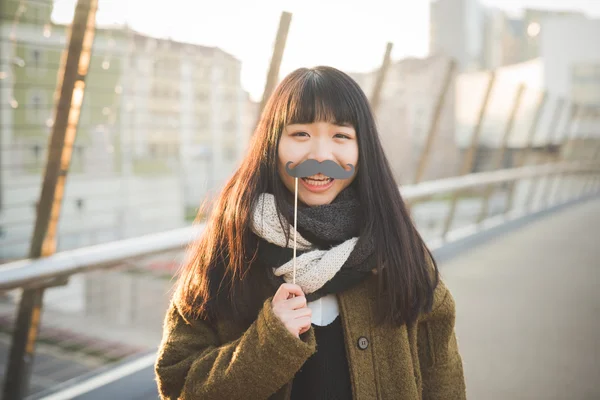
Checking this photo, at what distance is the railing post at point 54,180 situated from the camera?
8.00 ft

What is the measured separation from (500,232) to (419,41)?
12.7 feet

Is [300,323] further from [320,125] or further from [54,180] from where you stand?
[54,180]

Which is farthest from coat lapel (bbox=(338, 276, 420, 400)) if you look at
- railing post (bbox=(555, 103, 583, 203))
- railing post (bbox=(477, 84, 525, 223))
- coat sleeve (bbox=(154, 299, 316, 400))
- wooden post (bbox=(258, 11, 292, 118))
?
railing post (bbox=(555, 103, 583, 203))

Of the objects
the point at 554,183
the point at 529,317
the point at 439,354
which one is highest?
the point at 439,354

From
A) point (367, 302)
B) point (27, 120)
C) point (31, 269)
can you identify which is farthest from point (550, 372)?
point (27, 120)

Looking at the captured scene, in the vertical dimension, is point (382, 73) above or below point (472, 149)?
above

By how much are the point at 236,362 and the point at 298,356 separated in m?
0.15

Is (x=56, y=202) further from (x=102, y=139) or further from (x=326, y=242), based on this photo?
(x=326, y=242)

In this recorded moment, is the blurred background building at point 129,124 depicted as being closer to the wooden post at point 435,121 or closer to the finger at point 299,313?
the wooden post at point 435,121

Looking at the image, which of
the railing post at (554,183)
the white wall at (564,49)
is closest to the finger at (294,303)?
the railing post at (554,183)

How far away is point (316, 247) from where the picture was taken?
1562 mm

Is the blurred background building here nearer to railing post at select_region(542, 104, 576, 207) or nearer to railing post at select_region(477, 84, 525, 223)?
railing post at select_region(477, 84, 525, 223)

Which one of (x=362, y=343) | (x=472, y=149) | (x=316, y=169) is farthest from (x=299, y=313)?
(x=472, y=149)

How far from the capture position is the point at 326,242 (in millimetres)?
1556
